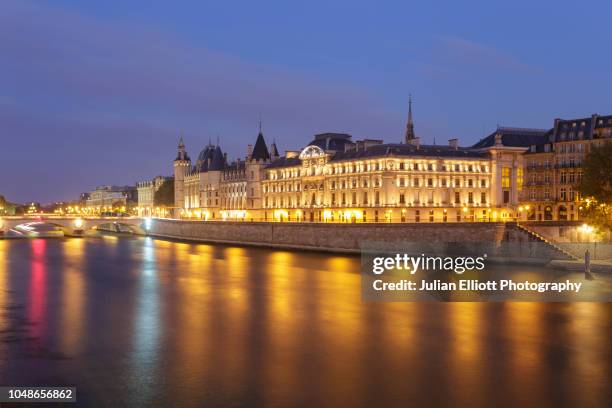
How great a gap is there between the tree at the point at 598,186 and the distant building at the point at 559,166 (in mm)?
22228

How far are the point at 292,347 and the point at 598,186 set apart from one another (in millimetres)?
31489

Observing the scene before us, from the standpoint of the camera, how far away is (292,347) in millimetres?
22703

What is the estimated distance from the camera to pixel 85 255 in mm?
61500

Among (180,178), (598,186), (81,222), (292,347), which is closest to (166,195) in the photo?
(180,178)

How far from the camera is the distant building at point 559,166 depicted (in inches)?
2729

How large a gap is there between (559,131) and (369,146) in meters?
20.9

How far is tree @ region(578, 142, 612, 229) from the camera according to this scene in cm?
4538

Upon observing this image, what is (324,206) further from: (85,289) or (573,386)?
(573,386)

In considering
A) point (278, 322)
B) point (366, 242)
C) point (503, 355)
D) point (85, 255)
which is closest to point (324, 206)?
point (366, 242)

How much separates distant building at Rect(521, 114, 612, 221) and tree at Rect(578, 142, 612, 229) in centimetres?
2223

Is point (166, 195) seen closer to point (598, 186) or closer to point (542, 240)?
point (542, 240)

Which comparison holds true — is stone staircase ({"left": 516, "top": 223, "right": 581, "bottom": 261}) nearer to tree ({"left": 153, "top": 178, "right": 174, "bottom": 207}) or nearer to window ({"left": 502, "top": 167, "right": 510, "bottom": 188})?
window ({"left": 502, "top": 167, "right": 510, "bottom": 188})

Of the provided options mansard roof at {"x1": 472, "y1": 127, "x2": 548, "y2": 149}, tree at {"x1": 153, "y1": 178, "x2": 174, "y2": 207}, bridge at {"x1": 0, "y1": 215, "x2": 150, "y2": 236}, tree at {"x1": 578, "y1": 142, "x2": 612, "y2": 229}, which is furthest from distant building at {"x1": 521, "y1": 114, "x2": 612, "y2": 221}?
tree at {"x1": 153, "y1": 178, "x2": 174, "y2": 207}

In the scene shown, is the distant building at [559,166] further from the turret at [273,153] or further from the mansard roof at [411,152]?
the turret at [273,153]
